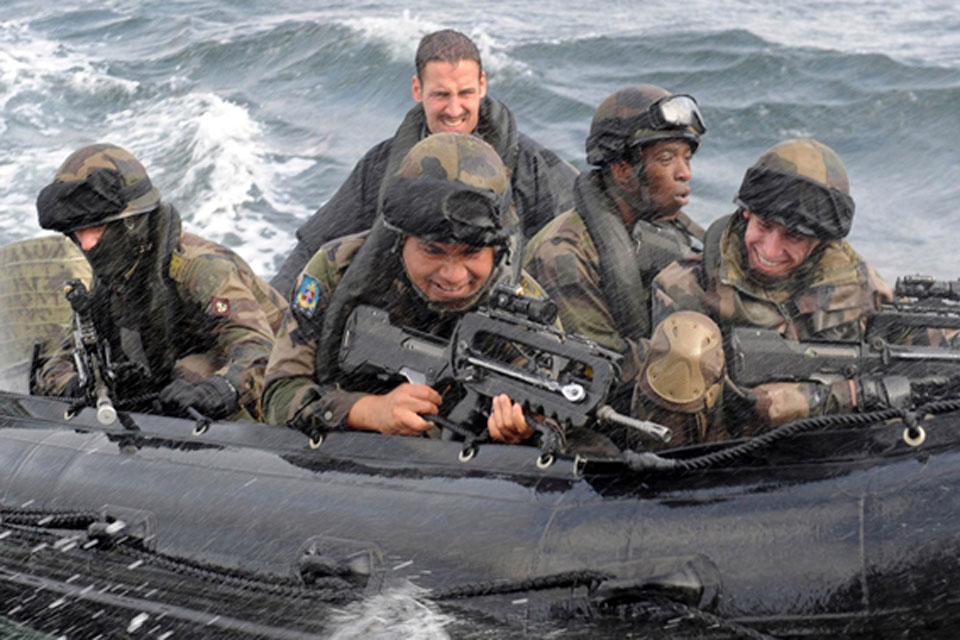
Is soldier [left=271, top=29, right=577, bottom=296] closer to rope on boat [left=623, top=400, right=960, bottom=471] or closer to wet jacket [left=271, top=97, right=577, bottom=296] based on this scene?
wet jacket [left=271, top=97, right=577, bottom=296]

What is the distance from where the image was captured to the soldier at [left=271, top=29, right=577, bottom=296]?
4.79 metres

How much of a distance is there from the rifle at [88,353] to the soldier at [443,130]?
125 centimetres

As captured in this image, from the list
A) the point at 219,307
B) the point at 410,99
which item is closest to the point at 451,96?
the point at 219,307

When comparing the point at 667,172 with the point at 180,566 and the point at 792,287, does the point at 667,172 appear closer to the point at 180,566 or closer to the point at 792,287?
the point at 792,287

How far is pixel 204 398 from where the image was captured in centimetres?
364

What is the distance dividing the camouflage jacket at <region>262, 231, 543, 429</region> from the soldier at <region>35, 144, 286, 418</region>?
15.2 inches

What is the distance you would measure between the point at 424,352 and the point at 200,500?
653mm

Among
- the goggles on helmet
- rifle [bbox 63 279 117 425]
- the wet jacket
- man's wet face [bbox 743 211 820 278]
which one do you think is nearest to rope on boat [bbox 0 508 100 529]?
rifle [bbox 63 279 117 425]

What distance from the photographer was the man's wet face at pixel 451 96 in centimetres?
478

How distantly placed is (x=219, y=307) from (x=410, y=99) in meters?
8.77

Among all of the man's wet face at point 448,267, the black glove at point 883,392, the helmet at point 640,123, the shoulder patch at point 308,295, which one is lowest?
the black glove at point 883,392

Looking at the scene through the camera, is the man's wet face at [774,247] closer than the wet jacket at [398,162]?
Yes

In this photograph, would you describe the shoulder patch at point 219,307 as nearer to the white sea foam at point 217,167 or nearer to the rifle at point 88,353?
the rifle at point 88,353

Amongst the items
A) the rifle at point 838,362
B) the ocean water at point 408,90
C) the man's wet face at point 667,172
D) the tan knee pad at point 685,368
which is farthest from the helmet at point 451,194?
the ocean water at point 408,90
